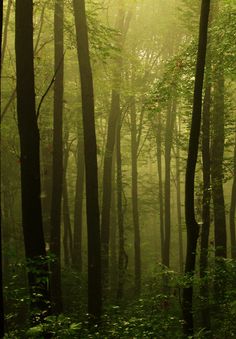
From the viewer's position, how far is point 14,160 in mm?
22578

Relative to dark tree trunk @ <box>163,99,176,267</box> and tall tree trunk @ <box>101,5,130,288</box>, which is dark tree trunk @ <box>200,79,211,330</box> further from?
dark tree trunk @ <box>163,99,176,267</box>

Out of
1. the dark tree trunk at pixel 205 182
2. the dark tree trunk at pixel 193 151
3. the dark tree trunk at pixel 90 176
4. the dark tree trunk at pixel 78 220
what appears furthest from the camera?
the dark tree trunk at pixel 78 220

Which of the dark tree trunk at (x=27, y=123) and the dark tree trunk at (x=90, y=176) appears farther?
the dark tree trunk at (x=90, y=176)

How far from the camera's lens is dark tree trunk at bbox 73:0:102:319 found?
10.7 metres

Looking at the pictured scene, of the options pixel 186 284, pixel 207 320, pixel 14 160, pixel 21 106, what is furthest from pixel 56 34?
pixel 14 160

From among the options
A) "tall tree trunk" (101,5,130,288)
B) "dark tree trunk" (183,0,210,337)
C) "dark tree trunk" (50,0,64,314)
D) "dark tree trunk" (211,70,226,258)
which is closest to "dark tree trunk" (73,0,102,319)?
"dark tree trunk" (50,0,64,314)

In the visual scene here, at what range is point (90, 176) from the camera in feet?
35.6

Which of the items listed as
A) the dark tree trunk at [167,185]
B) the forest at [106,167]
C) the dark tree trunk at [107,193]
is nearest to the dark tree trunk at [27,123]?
the forest at [106,167]

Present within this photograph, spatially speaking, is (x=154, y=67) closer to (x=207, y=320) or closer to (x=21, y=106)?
(x=207, y=320)

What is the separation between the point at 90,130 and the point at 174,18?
13.8m

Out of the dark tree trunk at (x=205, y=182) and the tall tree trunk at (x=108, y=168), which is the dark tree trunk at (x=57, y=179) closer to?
the dark tree trunk at (x=205, y=182)

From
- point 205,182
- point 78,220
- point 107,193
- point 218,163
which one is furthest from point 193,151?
point 78,220

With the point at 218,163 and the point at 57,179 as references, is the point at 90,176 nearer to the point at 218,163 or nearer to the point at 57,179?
the point at 57,179

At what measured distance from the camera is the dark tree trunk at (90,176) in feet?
35.1
